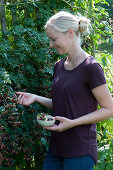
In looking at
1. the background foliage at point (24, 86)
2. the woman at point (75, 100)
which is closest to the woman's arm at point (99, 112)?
the woman at point (75, 100)

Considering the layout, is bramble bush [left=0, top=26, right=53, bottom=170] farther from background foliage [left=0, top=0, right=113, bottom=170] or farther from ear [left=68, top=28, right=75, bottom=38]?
ear [left=68, top=28, right=75, bottom=38]

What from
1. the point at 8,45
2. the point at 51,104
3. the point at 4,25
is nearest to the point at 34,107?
the point at 51,104

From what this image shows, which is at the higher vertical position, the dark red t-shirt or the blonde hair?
the blonde hair

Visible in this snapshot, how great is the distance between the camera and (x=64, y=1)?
10.7 ft

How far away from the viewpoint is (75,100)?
1.88 m

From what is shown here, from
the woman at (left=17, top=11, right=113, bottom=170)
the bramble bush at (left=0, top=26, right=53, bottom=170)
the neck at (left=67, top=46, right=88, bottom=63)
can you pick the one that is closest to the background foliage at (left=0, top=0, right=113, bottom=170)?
the bramble bush at (left=0, top=26, right=53, bottom=170)

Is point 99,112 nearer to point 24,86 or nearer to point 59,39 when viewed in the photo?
point 59,39

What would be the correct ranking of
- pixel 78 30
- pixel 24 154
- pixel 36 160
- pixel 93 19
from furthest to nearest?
pixel 93 19 < pixel 36 160 < pixel 24 154 < pixel 78 30

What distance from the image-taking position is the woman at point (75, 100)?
1.83 m

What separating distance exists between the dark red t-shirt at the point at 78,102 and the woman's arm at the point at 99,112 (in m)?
0.05

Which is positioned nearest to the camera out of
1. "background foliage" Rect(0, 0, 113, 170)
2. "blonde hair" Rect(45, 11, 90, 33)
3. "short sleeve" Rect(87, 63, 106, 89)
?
"short sleeve" Rect(87, 63, 106, 89)

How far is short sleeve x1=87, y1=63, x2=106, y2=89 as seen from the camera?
5.89 ft

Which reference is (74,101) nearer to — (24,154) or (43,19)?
(24,154)

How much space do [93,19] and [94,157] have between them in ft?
7.09
